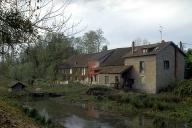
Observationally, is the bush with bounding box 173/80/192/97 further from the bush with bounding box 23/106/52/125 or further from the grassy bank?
the bush with bounding box 23/106/52/125

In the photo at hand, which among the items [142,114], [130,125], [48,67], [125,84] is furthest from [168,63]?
[48,67]

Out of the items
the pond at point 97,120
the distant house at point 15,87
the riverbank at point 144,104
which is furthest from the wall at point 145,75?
the distant house at point 15,87

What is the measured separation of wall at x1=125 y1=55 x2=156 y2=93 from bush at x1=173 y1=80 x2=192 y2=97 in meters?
4.87

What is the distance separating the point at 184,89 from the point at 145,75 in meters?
8.78

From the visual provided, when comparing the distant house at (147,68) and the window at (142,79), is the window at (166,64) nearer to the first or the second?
the distant house at (147,68)

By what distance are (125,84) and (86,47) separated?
169ft

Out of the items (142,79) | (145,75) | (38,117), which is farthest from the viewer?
(142,79)

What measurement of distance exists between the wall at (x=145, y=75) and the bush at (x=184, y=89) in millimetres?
4865

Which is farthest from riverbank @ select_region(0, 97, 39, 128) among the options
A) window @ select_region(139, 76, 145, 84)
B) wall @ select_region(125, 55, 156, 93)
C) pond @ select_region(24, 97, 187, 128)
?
window @ select_region(139, 76, 145, 84)

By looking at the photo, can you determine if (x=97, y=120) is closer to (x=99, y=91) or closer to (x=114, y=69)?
(x=99, y=91)

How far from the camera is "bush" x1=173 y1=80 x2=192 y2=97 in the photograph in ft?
132

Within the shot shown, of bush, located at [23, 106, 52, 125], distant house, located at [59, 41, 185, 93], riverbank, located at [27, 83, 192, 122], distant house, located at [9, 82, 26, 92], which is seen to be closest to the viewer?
bush, located at [23, 106, 52, 125]

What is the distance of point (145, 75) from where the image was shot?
49.4 metres

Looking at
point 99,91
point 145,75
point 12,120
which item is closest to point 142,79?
point 145,75
